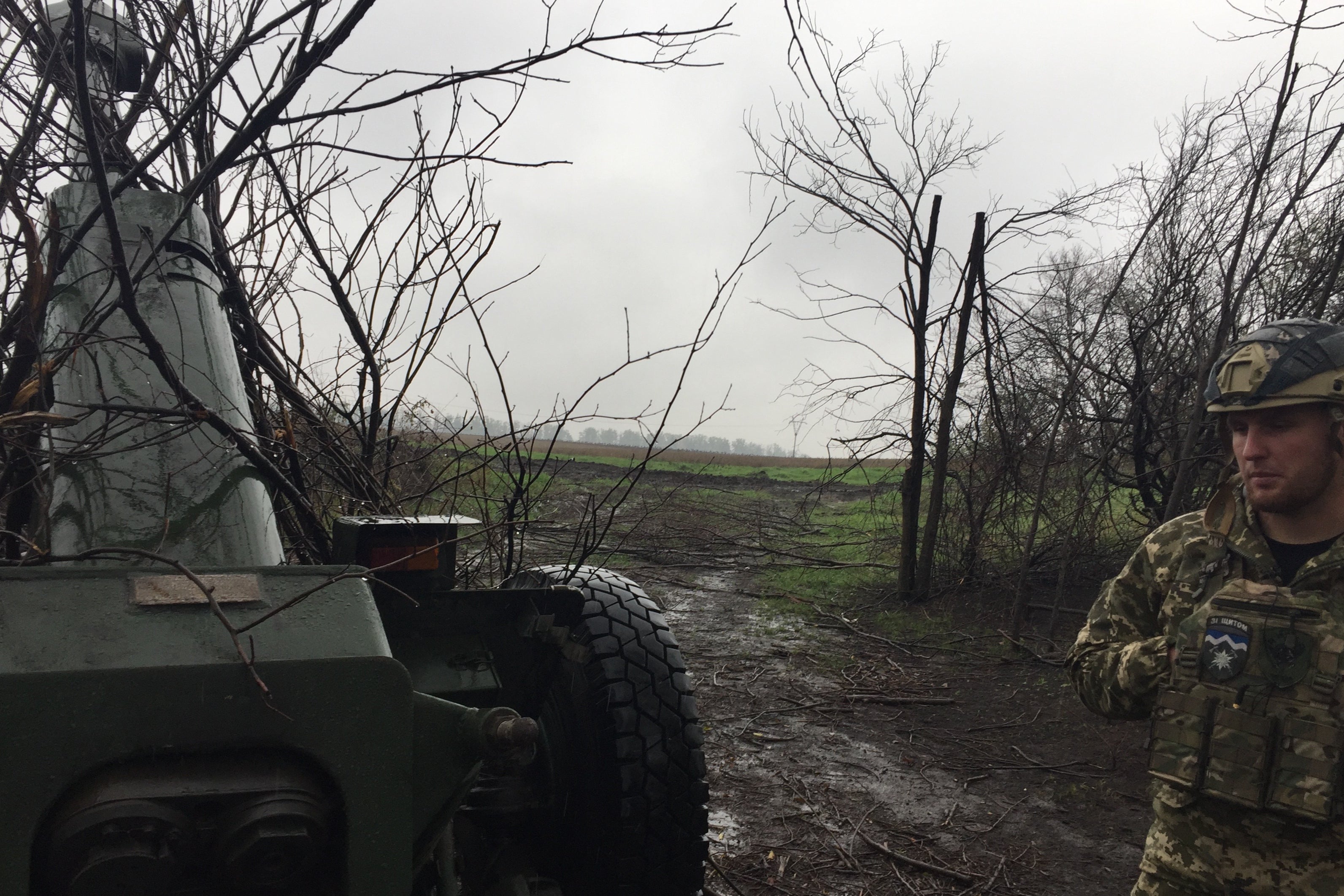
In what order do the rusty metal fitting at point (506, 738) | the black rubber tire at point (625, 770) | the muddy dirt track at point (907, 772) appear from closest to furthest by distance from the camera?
the rusty metal fitting at point (506, 738), the black rubber tire at point (625, 770), the muddy dirt track at point (907, 772)

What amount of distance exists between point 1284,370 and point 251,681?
221cm

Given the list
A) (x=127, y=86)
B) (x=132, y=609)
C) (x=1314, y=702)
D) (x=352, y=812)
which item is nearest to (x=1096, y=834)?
(x=1314, y=702)

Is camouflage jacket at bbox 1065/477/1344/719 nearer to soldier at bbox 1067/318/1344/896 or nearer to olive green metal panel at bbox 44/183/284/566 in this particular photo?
soldier at bbox 1067/318/1344/896

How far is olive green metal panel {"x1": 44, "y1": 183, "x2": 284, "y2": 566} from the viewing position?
6.48 feet

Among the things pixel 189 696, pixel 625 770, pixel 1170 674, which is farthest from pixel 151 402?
pixel 1170 674

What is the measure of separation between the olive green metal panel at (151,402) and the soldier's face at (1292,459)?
2242mm

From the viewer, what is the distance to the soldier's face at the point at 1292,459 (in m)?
2.13

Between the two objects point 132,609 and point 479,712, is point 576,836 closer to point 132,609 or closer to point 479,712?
point 479,712

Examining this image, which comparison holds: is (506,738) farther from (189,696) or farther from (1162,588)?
(1162,588)

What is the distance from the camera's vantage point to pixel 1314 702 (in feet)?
6.65

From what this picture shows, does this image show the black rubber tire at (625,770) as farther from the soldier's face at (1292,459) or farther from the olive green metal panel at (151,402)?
the soldier's face at (1292,459)

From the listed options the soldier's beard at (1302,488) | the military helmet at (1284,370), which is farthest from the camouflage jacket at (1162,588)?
the military helmet at (1284,370)

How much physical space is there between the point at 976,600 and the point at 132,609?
8.83 metres

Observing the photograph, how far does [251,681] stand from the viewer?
1.43 meters
